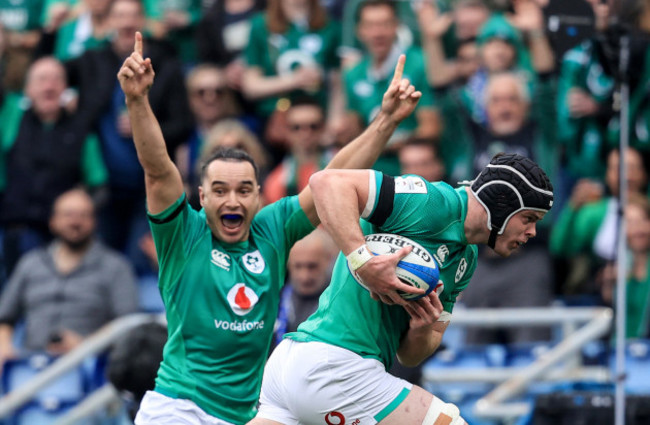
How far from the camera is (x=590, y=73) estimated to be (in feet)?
36.2

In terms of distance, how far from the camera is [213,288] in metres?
6.84

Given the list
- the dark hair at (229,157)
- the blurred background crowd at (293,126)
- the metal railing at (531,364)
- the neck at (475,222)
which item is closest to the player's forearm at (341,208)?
the neck at (475,222)

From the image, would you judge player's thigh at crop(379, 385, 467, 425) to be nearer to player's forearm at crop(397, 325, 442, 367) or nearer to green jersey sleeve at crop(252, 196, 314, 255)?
player's forearm at crop(397, 325, 442, 367)

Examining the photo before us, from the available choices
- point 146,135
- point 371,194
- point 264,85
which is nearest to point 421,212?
point 371,194

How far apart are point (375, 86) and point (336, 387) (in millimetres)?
5860

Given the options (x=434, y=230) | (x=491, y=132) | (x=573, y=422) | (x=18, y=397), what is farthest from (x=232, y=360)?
(x=491, y=132)

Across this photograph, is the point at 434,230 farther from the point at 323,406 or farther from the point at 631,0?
the point at 631,0

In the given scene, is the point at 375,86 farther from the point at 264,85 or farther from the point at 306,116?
the point at 264,85

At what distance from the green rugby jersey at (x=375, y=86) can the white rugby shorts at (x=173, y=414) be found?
207 inches

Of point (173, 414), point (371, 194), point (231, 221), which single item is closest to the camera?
point (371, 194)

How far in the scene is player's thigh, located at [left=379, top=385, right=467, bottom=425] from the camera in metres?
6.23

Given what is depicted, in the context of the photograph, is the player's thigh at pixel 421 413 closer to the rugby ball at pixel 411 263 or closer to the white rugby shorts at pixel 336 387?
the white rugby shorts at pixel 336 387

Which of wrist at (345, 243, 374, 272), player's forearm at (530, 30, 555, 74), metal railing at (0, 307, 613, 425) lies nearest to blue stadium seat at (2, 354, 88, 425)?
metal railing at (0, 307, 613, 425)

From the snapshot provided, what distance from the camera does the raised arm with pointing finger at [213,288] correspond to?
22.0 feet
